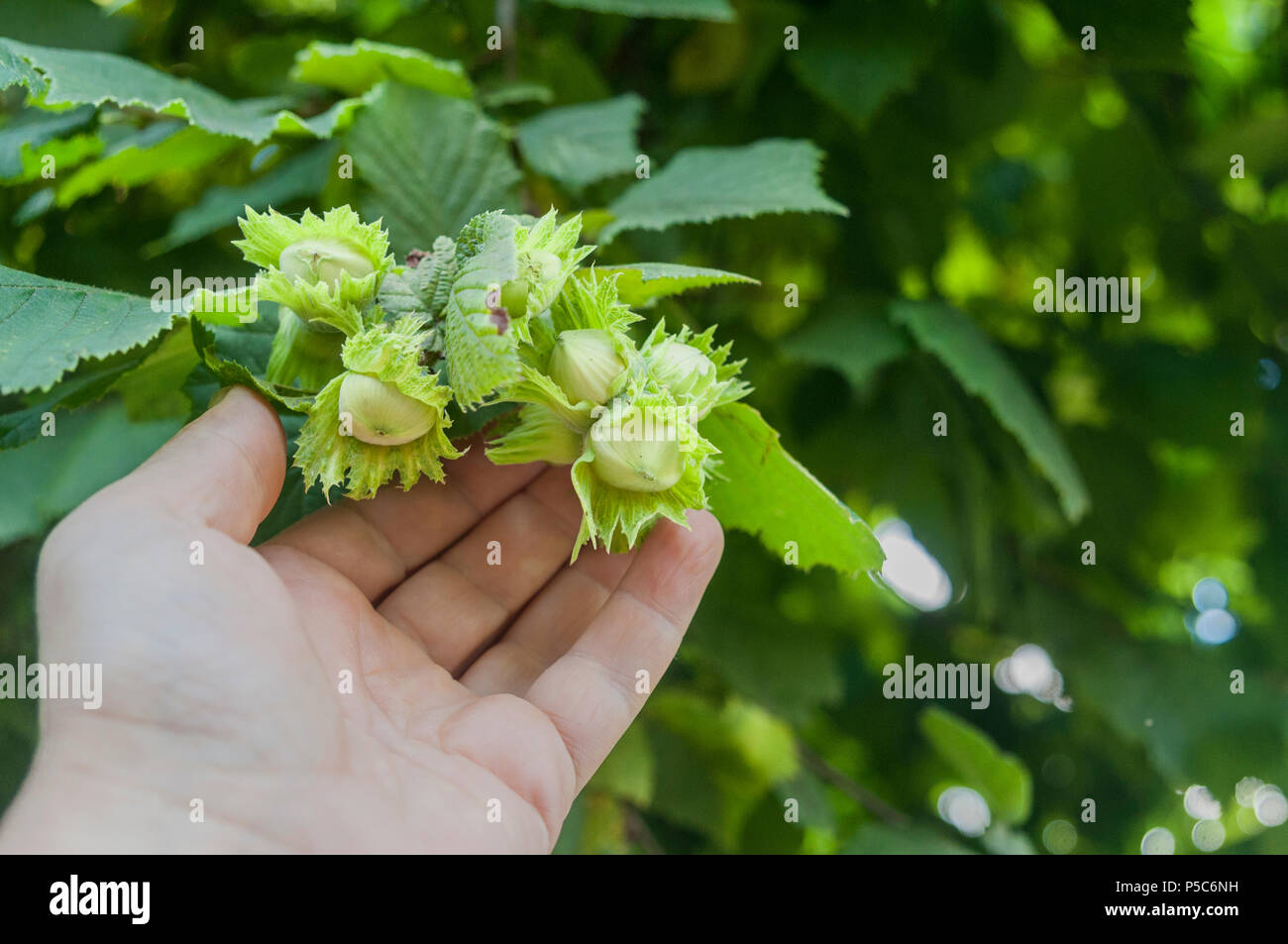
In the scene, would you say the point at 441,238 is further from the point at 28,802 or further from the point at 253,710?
the point at 28,802

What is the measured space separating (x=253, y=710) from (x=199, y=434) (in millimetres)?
242

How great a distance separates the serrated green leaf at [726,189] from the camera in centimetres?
100

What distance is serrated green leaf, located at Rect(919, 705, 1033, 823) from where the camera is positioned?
1482 mm

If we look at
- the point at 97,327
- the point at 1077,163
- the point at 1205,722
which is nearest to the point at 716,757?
the point at 1205,722

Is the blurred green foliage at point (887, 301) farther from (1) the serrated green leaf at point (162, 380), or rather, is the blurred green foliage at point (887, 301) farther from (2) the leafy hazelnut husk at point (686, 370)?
(2) the leafy hazelnut husk at point (686, 370)

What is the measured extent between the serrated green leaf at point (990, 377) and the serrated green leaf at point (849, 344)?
0.03m

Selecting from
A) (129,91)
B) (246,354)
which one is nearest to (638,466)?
(246,354)

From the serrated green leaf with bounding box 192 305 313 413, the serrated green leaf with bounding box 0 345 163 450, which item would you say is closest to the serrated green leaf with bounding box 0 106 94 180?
the serrated green leaf with bounding box 0 345 163 450

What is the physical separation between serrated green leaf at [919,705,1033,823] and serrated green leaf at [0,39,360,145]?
1.20 m

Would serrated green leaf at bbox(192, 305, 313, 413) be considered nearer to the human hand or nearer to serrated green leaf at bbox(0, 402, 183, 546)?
the human hand

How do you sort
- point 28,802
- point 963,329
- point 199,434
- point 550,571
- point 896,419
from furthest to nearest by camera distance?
point 896,419 → point 963,329 → point 550,571 → point 199,434 → point 28,802

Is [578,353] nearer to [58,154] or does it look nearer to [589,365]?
[589,365]

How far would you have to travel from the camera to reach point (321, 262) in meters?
0.80

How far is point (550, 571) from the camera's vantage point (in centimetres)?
115
